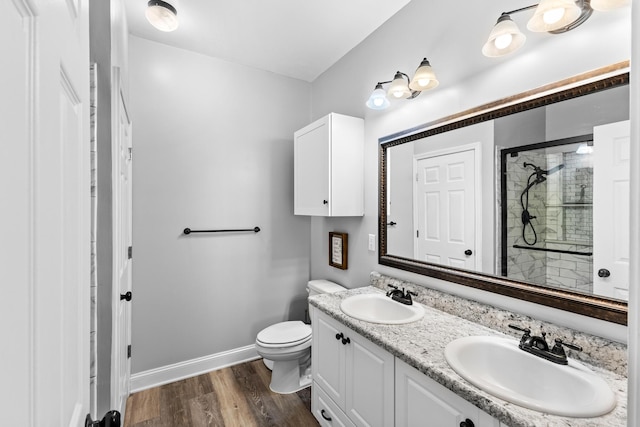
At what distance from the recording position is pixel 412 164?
188cm

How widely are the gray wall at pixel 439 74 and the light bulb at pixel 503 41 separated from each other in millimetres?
117

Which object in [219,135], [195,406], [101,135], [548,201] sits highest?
[219,135]

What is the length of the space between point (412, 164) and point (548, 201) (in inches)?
30.5

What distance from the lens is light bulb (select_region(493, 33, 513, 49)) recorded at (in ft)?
4.12

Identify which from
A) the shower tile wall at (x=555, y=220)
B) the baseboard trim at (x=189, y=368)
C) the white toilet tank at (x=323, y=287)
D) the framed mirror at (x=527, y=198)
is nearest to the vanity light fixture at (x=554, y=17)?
the framed mirror at (x=527, y=198)

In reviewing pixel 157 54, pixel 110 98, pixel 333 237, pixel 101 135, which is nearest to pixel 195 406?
pixel 333 237

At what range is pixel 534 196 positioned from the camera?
1.30 metres

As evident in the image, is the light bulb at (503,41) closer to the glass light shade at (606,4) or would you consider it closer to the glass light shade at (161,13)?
the glass light shade at (606,4)

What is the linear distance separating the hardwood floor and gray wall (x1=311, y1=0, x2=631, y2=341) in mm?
959

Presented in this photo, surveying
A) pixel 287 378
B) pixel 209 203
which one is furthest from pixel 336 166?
pixel 287 378

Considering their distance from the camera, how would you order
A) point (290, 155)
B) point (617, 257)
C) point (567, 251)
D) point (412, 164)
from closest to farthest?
point (617, 257)
point (567, 251)
point (412, 164)
point (290, 155)

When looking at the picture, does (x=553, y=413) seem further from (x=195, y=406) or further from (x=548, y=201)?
(x=195, y=406)

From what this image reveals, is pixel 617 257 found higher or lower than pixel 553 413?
higher

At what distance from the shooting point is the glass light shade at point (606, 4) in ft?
3.33
